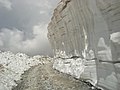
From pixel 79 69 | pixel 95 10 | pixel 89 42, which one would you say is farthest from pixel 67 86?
pixel 95 10

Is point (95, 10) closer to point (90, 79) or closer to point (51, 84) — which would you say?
point (90, 79)

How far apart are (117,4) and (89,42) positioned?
5073mm

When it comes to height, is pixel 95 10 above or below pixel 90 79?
above

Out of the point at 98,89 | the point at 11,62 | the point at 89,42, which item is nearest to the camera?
the point at 98,89

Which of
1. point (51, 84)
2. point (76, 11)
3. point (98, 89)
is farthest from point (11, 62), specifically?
point (98, 89)

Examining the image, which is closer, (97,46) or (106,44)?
(106,44)

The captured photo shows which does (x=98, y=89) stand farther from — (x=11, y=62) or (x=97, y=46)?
(x=11, y=62)

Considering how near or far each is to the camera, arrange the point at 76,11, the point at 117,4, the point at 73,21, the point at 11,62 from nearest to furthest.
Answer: the point at 117,4 → the point at 76,11 → the point at 73,21 → the point at 11,62

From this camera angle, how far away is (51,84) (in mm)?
18109

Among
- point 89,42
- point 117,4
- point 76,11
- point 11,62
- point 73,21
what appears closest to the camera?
point 117,4

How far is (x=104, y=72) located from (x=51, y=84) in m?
6.88

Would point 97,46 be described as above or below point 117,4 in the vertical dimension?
below

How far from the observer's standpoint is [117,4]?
9.30 m

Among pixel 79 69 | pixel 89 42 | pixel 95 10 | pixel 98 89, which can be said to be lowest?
pixel 98 89
